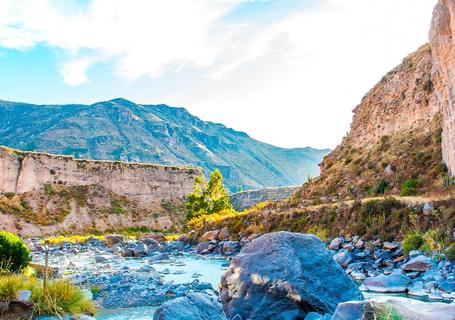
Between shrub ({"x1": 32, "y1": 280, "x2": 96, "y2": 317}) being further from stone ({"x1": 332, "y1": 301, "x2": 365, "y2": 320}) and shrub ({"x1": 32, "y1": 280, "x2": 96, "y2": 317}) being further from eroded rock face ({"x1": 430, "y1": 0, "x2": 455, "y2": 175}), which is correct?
eroded rock face ({"x1": 430, "y1": 0, "x2": 455, "y2": 175})

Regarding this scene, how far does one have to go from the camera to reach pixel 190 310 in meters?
7.79

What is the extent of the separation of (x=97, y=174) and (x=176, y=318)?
70180mm

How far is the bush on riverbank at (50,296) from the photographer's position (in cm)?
877

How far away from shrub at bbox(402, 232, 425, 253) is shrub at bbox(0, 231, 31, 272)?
46.8 ft

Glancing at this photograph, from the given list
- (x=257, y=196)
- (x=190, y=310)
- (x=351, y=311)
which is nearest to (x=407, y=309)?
(x=351, y=311)

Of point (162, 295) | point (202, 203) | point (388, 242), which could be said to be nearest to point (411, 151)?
point (388, 242)

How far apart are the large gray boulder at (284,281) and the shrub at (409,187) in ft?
55.8

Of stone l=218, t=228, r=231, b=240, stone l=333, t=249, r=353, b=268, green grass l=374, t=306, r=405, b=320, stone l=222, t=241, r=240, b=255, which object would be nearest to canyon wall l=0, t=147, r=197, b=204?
stone l=218, t=228, r=231, b=240

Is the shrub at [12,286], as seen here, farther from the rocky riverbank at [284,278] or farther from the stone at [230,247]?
the stone at [230,247]

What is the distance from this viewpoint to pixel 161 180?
8269cm

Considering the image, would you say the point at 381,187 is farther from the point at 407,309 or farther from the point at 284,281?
the point at 407,309

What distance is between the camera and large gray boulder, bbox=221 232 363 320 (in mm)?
8922

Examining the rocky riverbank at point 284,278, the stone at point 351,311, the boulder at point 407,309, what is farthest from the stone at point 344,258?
the boulder at point 407,309

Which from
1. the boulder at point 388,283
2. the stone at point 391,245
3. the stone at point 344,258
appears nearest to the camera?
the boulder at point 388,283
